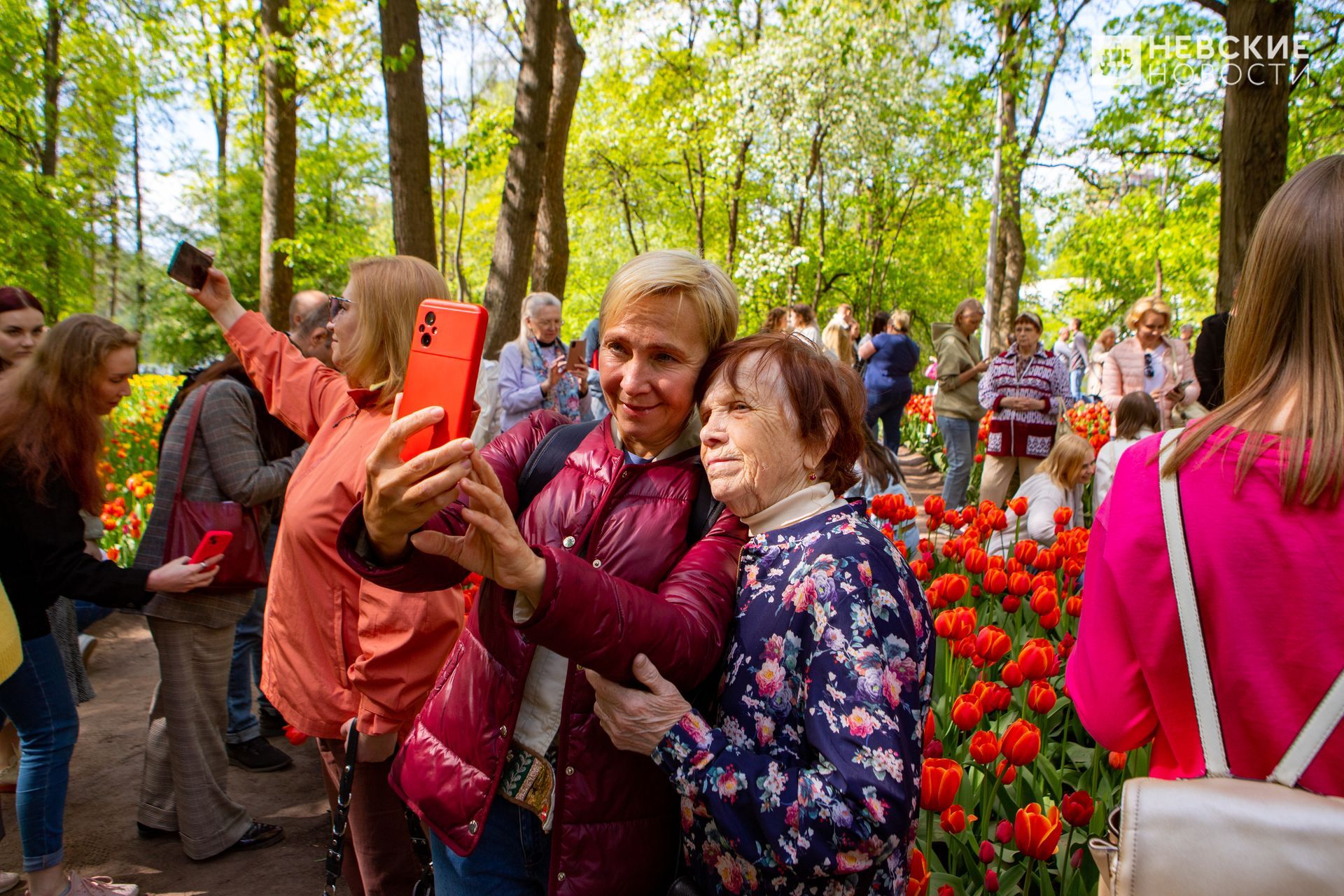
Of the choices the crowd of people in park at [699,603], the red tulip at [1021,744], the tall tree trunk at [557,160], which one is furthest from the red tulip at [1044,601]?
the tall tree trunk at [557,160]

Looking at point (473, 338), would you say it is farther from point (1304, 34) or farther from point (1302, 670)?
point (1304, 34)

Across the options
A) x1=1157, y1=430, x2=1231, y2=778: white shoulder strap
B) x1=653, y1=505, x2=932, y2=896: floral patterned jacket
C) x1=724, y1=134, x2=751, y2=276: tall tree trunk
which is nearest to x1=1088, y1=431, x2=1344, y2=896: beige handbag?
x1=1157, y1=430, x2=1231, y2=778: white shoulder strap

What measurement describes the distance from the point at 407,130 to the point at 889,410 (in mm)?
5738

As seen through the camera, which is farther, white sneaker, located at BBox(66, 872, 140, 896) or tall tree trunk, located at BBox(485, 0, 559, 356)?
tall tree trunk, located at BBox(485, 0, 559, 356)

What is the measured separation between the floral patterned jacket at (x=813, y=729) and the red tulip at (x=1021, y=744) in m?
0.68

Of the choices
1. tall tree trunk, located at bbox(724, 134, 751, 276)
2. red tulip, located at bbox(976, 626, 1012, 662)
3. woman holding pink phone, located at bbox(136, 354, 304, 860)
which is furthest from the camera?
tall tree trunk, located at bbox(724, 134, 751, 276)

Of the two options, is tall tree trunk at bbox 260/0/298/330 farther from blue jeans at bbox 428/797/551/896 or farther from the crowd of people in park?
blue jeans at bbox 428/797/551/896

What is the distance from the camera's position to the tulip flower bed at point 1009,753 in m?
1.91

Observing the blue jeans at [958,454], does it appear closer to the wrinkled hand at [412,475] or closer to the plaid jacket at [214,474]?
the plaid jacket at [214,474]

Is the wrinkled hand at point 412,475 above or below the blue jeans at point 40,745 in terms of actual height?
above

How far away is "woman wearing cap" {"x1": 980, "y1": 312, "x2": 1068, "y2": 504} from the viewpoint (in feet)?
22.9

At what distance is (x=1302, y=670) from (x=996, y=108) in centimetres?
1635

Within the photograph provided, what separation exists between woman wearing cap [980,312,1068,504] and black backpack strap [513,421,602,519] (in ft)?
19.4

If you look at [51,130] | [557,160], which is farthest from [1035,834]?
[51,130]
